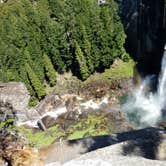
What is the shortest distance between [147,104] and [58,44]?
14.0 m

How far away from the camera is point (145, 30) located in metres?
48.6

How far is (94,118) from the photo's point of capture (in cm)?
3966

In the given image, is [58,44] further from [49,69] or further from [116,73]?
[116,73]

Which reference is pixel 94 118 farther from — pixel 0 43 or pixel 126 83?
pixel 0 43

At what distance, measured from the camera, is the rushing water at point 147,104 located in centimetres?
3897

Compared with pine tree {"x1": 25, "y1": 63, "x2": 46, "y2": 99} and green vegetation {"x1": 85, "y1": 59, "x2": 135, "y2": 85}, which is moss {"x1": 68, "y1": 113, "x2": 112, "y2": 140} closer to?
pine tree {"x1": 25, "y1": 63, "x2": 46, "y2": 99}

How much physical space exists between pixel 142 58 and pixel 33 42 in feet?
48.4

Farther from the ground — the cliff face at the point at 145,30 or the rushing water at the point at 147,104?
the cliff face at the point at 145,30

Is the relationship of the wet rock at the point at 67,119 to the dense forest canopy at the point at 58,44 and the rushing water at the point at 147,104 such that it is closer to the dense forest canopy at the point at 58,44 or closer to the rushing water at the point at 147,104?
the dense forest canopy at the point at 58,44

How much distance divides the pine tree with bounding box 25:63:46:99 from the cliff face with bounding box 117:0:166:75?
44.1 feet

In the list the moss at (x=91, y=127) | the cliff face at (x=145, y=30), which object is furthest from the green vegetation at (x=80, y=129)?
the cliff face at (x=145, y=30)

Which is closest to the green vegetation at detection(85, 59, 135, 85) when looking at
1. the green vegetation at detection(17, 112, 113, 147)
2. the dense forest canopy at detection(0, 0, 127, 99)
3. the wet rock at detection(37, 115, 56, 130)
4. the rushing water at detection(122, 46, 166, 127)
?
the dense forest canopy at detection(0, 0, 127, 99)

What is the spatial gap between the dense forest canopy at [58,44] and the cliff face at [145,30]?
2488mm

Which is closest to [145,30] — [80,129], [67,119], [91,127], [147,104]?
[147,104]
